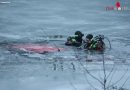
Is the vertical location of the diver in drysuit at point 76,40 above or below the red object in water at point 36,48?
above

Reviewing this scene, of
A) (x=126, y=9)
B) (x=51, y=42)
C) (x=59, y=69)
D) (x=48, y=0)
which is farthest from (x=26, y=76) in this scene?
(x=48, y=0)

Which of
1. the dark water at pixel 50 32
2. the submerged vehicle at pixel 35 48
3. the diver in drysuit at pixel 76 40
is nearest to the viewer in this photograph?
the dark water at pixel 50 32

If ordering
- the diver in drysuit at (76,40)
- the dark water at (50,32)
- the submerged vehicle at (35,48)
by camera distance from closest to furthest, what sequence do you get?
the dark water at (50,32)
the submerged vehicle at (35,48)
the diver in drysuit at (76,40)

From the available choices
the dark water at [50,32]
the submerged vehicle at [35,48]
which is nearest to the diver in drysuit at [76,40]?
the dark water at [50,32]

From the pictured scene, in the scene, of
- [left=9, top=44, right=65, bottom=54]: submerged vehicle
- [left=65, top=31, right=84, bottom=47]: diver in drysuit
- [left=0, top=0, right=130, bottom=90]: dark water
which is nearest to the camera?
[left=0, top=0, right=130, bottom=90]: dark water

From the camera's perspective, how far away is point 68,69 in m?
18.4

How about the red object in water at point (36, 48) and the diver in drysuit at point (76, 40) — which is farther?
the diver in drysuit at point (76, 40)

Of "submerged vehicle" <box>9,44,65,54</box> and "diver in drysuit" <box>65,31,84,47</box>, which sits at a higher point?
"diver in drysuit" <box>65,31,84,47</box>

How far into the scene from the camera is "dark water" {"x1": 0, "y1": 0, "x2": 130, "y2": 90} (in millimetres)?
17117

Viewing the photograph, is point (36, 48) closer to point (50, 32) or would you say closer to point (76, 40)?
point (76, 40)

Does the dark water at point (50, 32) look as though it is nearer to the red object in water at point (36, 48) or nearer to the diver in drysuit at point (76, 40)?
the diver in drysuit at point (76, 40)

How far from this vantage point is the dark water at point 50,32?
17117 mm

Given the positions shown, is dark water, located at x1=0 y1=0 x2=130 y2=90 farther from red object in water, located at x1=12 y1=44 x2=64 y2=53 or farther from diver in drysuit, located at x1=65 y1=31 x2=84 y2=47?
red object in water, located at x1=12 y1=44 x2=64 y2=53

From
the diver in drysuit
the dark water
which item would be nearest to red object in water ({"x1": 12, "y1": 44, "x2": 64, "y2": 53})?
the dark water
